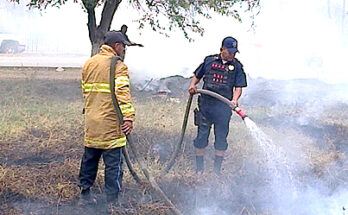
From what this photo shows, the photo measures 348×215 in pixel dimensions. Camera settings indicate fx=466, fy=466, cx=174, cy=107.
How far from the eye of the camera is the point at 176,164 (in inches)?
251

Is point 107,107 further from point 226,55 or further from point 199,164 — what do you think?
point 199,164

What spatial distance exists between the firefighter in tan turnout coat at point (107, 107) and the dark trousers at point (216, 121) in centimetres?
160

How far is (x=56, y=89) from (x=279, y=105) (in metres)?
5.97

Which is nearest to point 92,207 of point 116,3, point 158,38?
point 116,3

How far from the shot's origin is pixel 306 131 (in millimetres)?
8852

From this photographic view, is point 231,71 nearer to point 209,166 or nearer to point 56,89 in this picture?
point 209,166

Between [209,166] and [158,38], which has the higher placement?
[158,38]

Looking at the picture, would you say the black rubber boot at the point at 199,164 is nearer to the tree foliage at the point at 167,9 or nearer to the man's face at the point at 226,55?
the man's face at the point at 226,55

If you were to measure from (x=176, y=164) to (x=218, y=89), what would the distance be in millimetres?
1253

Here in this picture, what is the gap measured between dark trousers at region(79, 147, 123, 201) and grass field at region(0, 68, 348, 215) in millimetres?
225

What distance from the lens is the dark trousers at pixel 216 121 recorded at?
5.92 m

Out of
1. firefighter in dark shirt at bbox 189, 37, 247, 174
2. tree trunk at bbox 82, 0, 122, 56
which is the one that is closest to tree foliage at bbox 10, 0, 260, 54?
tree trunk at bbox 82, 0, 122, 56

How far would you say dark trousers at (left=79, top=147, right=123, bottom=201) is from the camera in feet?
15.3

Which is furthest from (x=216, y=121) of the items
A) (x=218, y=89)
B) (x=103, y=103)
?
(x=103, y=103)
